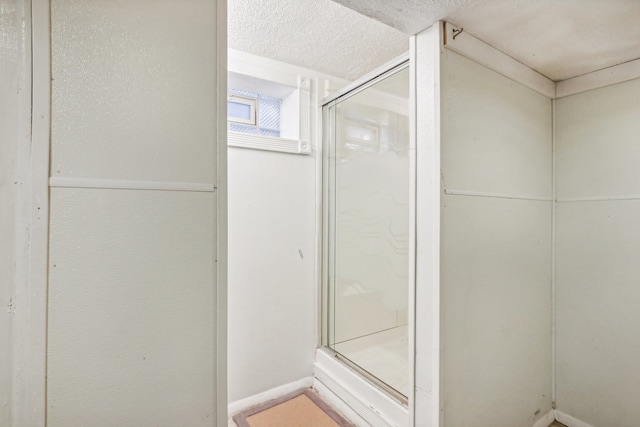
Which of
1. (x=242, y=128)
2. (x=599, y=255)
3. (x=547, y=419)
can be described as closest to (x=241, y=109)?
(x=242, y=128)

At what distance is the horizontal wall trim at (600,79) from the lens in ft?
5.18

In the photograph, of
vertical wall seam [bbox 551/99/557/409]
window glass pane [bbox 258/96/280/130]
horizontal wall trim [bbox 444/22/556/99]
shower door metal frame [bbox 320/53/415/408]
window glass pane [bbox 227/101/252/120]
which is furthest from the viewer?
window glass pane [bbox 258/96/280/130]

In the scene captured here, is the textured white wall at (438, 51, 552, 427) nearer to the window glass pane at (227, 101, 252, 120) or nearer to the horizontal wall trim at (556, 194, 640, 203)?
the horizontal wall trim at (556, 194, 640, 203)

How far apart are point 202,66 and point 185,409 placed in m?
1.04

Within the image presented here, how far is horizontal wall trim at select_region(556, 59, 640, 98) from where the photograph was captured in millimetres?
1579

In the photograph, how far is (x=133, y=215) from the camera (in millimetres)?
827

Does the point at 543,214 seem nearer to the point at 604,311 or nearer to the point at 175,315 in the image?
the point at 604,311

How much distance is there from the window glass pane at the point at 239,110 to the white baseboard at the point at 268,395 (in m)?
1.91

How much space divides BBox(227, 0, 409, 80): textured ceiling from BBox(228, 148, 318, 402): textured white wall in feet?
2.18

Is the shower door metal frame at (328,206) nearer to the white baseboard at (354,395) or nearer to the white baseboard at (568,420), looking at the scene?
the white baseboard at (354,395)

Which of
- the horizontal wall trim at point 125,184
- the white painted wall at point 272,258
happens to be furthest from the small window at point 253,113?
the horizontal wall trim at point 125,184

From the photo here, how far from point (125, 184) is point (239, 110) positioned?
4.75 ft

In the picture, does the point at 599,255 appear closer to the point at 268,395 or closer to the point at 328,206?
the point at 328,206

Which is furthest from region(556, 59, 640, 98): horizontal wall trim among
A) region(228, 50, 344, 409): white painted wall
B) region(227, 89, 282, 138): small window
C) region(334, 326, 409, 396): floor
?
region(227, 89, 282, 138): small window
